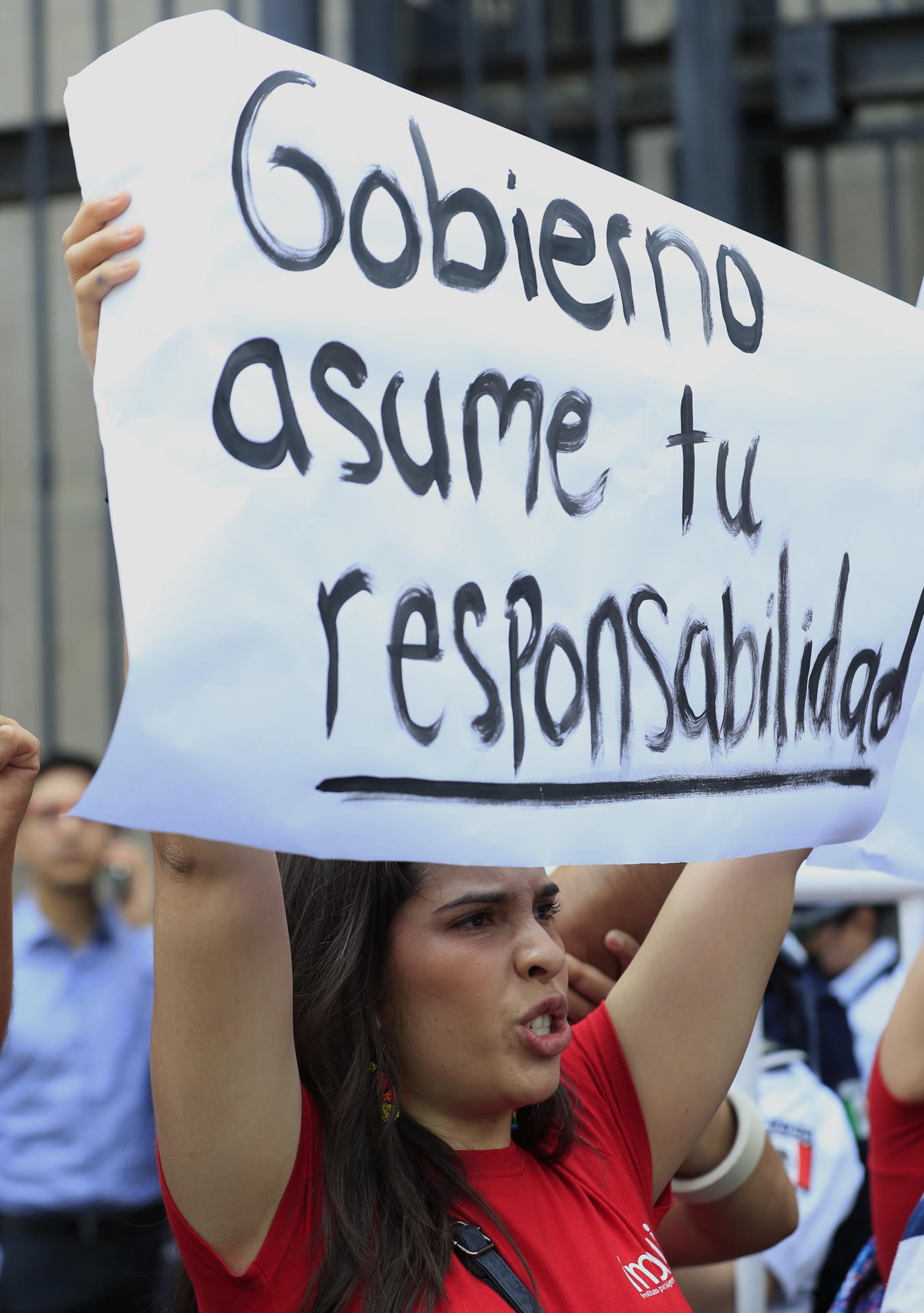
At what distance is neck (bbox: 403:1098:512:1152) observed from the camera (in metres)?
1.32

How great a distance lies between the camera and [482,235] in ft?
3.62

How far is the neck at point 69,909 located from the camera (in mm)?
3768

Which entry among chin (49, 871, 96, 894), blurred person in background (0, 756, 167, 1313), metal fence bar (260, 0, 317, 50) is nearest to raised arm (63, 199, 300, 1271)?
blurred person in background (0, 756, 167, 1313)

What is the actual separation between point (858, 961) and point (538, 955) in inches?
73.8

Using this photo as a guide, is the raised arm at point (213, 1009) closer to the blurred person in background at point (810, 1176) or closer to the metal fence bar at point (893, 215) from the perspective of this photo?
the blurred person in background at point (810, 1176)

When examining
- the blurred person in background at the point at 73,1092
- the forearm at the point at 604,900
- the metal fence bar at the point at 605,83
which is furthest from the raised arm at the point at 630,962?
the metal fence bar at the point at 605,83

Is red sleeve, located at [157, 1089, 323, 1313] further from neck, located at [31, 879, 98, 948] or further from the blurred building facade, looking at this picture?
the blurred building facade

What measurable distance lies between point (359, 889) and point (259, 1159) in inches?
11.6

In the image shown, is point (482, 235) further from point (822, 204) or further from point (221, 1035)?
point (822, 204)

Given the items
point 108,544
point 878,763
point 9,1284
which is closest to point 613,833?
point 878,763

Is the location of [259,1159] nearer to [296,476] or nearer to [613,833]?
[613,833]

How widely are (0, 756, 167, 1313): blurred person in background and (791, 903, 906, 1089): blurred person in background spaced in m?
1.48

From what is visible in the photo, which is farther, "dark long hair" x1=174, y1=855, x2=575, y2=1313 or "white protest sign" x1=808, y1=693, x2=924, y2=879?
"white protest sign" x1=808, y1=693, x2=924, y2=879

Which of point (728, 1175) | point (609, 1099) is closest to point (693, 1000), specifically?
point (609, 1099)
